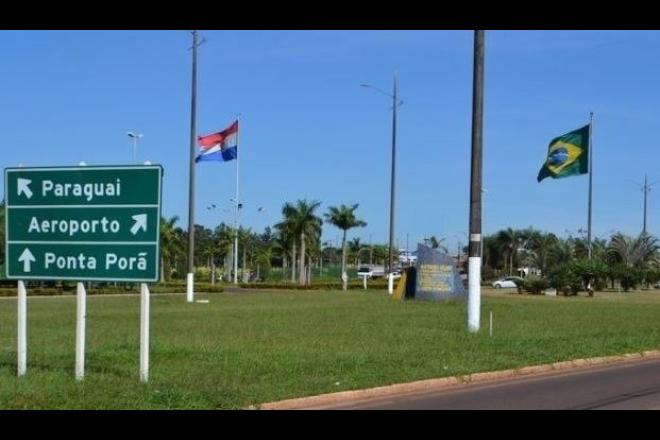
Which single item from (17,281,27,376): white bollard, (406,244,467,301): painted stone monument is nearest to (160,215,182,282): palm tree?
(406,244,467,301): painted stone monument

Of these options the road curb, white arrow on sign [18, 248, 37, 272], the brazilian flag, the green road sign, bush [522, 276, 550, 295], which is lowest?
bush [522, 276, 550, 295]

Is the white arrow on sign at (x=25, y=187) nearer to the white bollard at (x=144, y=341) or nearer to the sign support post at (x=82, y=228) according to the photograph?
the sign support post at (x=82, y=228)

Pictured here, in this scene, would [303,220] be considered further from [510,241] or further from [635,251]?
[510,241]

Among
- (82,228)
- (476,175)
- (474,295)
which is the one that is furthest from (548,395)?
(476,175)

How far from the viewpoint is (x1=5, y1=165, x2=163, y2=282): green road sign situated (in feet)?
40.2

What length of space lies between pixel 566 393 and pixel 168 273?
2859 inches

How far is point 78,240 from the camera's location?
12.5 m

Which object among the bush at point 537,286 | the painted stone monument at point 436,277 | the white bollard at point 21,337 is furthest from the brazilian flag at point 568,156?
the white bollard at point 21,337

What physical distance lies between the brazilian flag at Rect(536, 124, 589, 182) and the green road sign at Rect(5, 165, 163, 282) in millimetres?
28815

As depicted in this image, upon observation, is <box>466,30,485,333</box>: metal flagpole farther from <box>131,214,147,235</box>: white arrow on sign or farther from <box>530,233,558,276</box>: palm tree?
<box>530,233,558,276</box>: palm tree

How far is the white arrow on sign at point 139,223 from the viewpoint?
1227cm

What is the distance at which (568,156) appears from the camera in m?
38.2

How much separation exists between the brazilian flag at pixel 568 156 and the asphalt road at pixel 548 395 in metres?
23.9

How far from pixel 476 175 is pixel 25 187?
12285 millimetres
